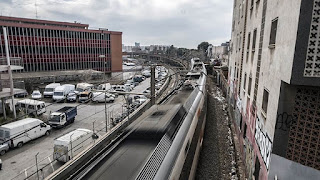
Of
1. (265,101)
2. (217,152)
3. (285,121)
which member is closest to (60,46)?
(217,152)

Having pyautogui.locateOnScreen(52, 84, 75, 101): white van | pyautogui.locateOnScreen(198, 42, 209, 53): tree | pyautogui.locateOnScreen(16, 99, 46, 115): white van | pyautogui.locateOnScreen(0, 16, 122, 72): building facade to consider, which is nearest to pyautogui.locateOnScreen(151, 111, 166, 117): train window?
pyautogui.locateOnScreen(16, 99, 46, 115): white van

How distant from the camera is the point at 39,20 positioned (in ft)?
169

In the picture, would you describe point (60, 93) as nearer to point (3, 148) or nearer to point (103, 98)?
point (103, 98)

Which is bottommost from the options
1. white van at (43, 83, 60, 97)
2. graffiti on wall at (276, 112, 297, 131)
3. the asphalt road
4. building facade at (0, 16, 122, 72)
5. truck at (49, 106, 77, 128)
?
the asphalt road

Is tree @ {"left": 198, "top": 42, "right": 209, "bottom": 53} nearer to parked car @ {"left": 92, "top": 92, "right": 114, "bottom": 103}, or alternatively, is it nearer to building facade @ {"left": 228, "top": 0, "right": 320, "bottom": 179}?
parked car @ {"left": 92, "top": 92, "right": 114, "bottom": 103}

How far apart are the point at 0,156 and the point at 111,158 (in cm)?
1577

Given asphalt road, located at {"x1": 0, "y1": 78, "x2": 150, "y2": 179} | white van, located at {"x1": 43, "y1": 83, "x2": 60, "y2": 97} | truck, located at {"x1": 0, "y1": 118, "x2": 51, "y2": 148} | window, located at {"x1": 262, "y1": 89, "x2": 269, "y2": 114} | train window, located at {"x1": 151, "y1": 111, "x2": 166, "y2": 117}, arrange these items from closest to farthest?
window, located at {"x1": 262, "y1": 89, "x2": 269, "y2": 114} → train window, located at {"x1": 151, "y1": 111, "x2": 166, "y2": 117} → asphalt road, located at {"x1": 0, "y1": 78, "x2": 150, "y2": 179} → truck, located at {"x1": 0, "y1": 118, "x2": 51, "y2": 148} → white van, located at {"x1": 43, "y1": 83, "x2": 60, "y2": 97}

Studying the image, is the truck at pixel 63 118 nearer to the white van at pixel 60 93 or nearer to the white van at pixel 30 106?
the white van at pixel 30 106

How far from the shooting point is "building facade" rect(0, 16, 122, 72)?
131 feet

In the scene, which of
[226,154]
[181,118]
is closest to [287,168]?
[181,118]

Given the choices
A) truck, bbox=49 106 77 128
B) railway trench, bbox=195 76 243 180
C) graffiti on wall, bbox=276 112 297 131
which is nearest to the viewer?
graffiti on wall, bbox=276 112 297 131

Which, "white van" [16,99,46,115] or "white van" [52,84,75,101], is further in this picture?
"white van" [52,84,75,101]

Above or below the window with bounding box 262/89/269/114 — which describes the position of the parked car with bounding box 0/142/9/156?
below

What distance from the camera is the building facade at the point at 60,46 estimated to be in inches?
1571
